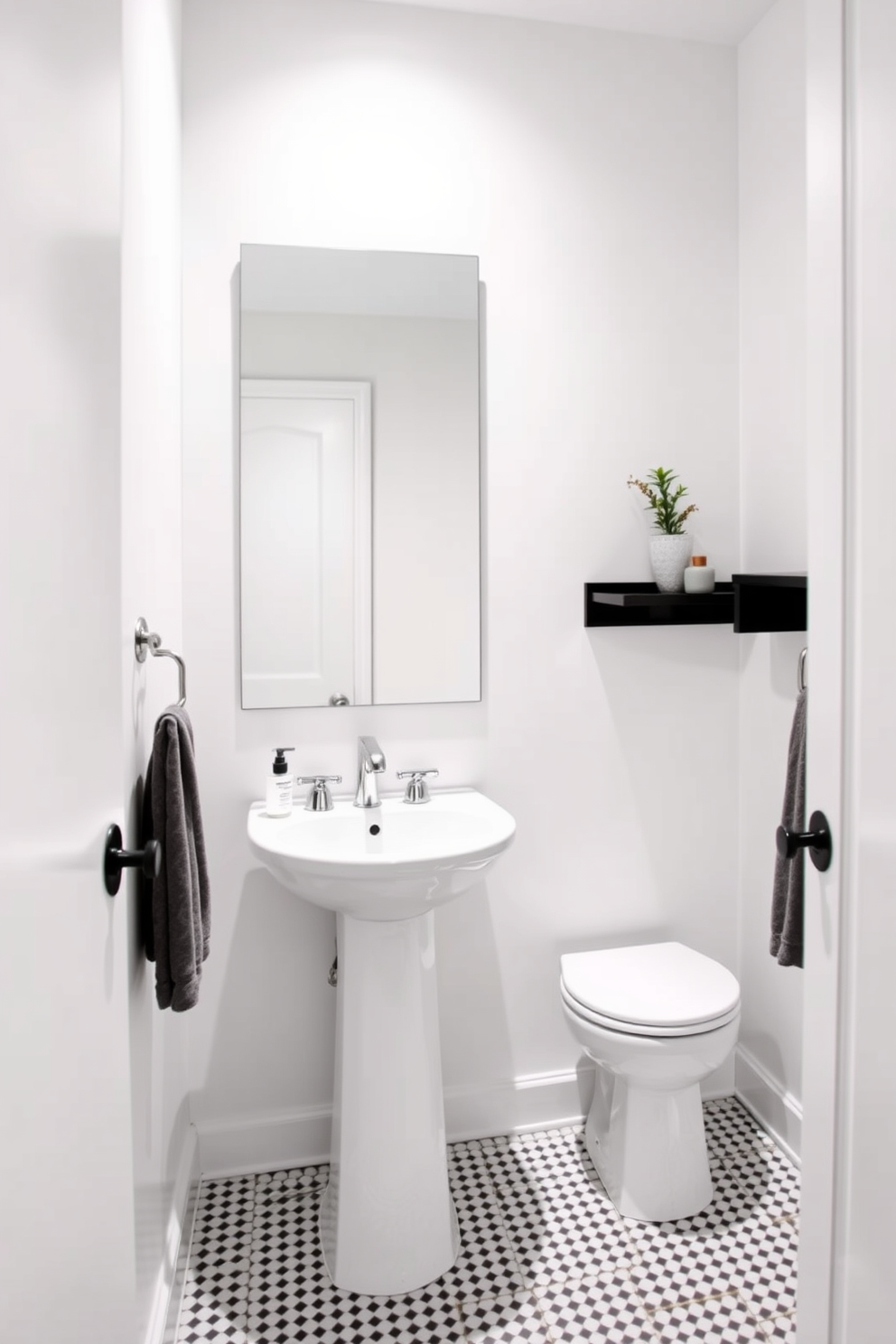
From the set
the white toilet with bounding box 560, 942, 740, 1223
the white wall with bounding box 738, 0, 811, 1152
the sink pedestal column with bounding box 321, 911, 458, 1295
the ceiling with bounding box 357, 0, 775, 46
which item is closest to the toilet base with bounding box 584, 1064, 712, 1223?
the white toilet with bounding box 560, 942, 740, 1223

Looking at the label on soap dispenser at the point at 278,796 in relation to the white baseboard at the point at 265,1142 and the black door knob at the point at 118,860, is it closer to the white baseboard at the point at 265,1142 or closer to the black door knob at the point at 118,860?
the white baseboard at the point at 265,1142

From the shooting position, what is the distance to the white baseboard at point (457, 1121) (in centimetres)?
201

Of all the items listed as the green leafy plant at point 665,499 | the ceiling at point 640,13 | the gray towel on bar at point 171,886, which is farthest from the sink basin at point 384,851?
the ceiling at point 640,13

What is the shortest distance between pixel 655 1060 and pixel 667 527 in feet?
3.92

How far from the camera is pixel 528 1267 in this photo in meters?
1.71

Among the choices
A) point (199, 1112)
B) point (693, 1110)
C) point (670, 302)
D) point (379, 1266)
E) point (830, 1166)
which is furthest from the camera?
point (670, 302)

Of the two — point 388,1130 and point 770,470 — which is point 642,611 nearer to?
point 770,470

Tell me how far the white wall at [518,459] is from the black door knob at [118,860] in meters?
1.03

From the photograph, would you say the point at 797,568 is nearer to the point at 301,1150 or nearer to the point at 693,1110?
the point at 693,1110

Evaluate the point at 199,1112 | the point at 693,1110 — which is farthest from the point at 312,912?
the point at 693,1110

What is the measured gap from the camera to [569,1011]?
6.27ft

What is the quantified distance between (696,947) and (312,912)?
1002mm

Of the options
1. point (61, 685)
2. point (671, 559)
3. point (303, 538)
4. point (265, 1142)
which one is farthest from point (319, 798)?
point (61, 685)

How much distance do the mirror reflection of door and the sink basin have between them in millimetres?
302
